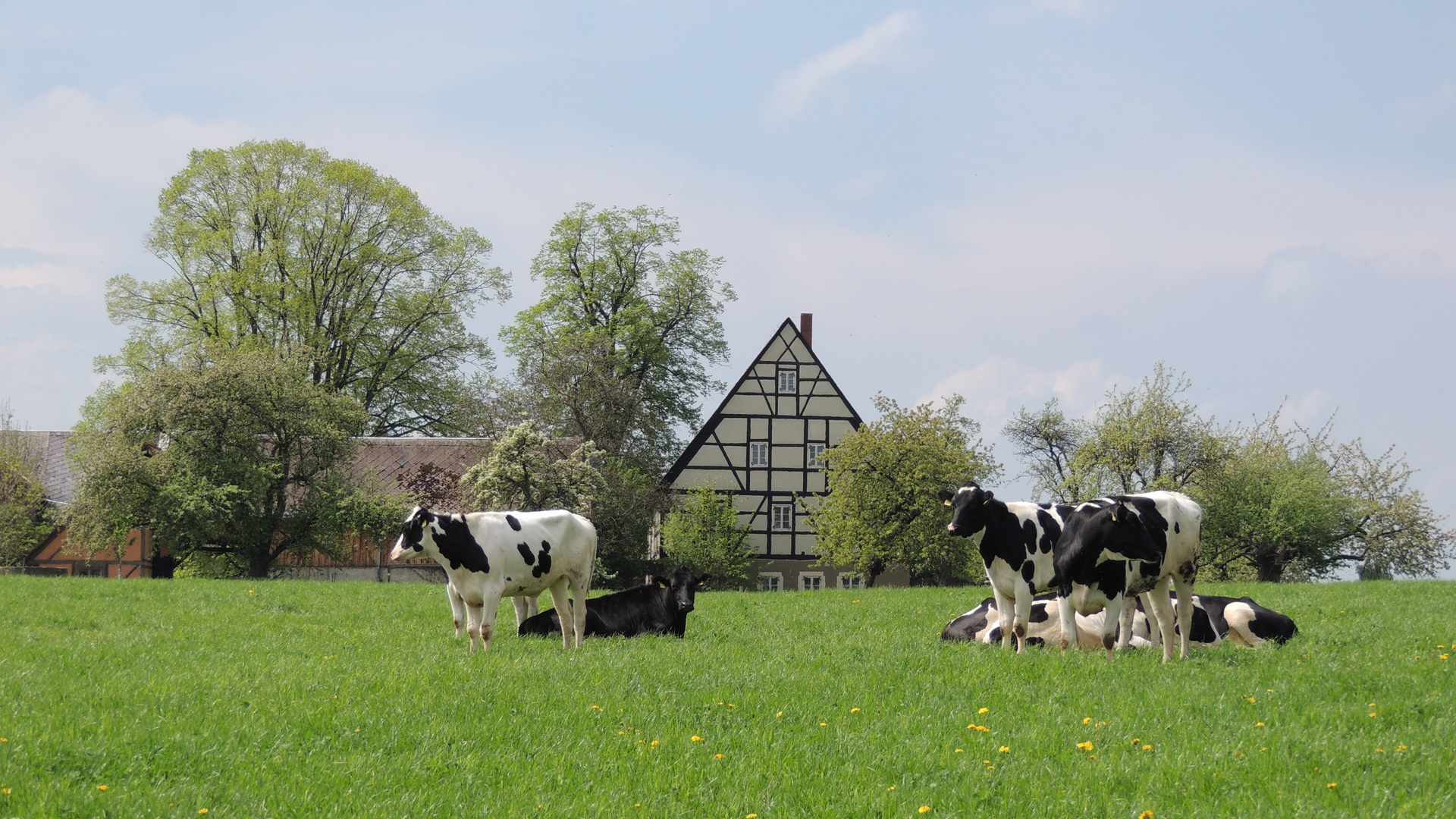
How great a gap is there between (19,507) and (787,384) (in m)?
30.4

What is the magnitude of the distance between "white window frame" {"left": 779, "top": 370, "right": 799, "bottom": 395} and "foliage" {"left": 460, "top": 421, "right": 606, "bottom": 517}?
15.0m

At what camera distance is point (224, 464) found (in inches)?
1389

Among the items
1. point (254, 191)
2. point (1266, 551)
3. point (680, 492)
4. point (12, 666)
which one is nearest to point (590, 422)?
point (680, 492)

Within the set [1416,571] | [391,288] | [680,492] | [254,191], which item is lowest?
[1416,571]

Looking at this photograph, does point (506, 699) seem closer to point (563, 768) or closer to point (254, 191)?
point (563, 768)

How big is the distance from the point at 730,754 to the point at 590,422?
115ft

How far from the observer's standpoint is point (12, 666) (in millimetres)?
10820

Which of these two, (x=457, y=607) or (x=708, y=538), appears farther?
(x=708, y=538)

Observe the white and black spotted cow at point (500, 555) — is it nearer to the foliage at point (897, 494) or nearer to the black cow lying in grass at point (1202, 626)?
the black cow lying in grass at point (1202, 626)

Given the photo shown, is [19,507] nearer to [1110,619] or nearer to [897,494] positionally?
[897,494]

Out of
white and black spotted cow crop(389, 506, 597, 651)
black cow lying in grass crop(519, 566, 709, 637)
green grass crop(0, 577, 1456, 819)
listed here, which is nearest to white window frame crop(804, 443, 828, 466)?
black cow lying in grass crop(519, 566, 709, 637)

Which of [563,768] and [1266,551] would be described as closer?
[563,768]

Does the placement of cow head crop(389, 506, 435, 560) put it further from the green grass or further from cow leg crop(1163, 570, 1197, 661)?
cow leg crop(1163, 570, 1197, 661)

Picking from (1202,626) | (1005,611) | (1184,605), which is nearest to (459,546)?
(1005,611)
